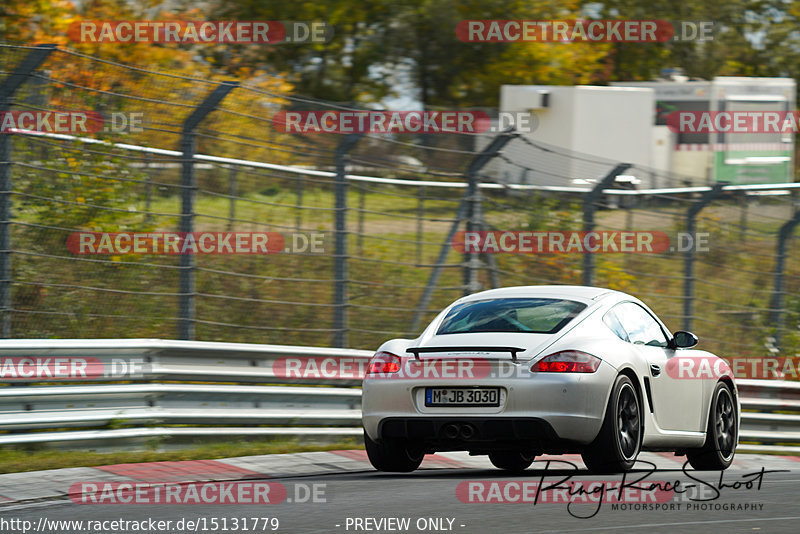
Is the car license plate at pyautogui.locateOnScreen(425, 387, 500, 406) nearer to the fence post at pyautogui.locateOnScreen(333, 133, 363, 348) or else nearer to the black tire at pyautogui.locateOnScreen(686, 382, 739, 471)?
the black tire at pyautogui.locateOnScreen(686, 382, 739, 471)

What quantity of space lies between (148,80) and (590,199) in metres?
5.30

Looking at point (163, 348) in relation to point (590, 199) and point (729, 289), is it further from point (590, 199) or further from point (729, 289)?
point (729, 289)

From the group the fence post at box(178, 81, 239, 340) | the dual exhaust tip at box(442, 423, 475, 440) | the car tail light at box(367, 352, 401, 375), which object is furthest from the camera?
the fence post at box(178, 81, 239, 340)

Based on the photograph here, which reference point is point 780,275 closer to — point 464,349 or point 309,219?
point 309,219

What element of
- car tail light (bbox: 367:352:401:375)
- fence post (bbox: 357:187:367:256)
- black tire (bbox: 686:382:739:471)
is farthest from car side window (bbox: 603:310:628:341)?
fence post (bbox: 357:187:367:256)

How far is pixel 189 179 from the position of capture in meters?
11.0

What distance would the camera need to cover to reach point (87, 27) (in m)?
26.0

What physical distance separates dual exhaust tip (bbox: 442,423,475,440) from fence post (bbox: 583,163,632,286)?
573 cm

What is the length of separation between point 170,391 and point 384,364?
7.53 ft

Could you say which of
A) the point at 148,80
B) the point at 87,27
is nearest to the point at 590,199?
the point at 148,80

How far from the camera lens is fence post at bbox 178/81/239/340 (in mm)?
10883

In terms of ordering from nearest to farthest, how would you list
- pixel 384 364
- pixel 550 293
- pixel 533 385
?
pixel 533 385, pixel 384 364, pixel 550 293

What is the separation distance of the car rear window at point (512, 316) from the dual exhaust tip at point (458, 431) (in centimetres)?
81

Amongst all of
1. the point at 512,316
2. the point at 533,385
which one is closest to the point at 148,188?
the point at 512,316
